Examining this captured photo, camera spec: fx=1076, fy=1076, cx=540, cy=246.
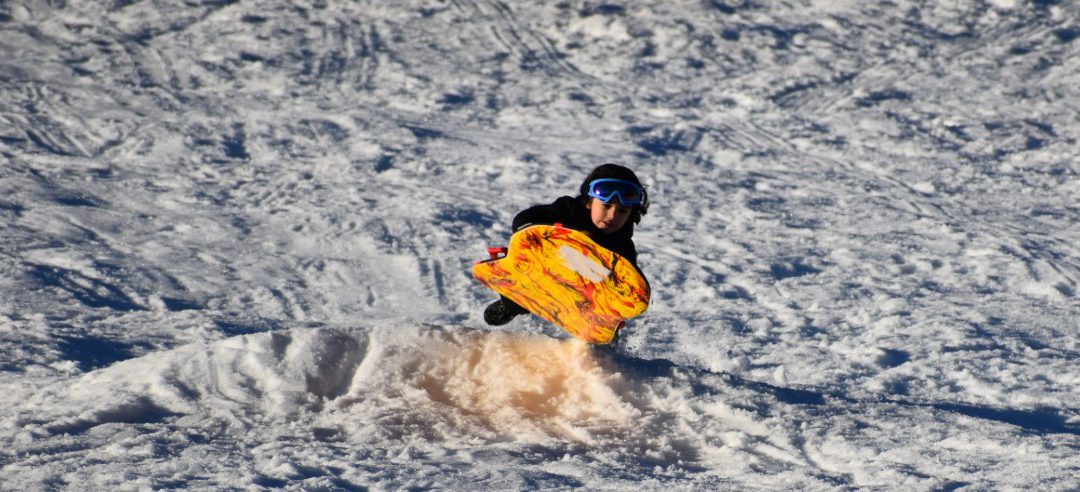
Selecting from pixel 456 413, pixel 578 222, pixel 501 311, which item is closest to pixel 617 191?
pixel 578 222

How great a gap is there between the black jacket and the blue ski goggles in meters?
0.20

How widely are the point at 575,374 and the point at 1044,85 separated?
625 cm

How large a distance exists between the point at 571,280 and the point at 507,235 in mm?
2013

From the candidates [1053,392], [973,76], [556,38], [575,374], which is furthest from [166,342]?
[973,76]

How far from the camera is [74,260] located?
5645 mm

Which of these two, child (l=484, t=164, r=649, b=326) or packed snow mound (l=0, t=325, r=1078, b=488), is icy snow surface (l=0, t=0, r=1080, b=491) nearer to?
packed snow mound (l=0, t=325, r=1078, b=488)

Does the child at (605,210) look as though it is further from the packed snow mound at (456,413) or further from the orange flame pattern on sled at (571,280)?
the packed snow mound at (456,413)

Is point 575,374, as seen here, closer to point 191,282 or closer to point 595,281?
point 595,281

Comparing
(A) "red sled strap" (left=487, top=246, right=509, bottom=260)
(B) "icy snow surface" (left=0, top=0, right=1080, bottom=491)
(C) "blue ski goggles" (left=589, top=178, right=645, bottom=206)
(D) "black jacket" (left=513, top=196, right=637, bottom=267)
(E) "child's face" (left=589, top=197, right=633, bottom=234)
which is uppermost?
(C) "blue ski goggles" (left=589, top=178, right=645, bottom=206)

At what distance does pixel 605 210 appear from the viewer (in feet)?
13.9

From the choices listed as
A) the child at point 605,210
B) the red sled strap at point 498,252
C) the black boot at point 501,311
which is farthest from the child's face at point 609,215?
the black boot at point 501,311

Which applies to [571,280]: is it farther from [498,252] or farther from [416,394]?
[416,394]

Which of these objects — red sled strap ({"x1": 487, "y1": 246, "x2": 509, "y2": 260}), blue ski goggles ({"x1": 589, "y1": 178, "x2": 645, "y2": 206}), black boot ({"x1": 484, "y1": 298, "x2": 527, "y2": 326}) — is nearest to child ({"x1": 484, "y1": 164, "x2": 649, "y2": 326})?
blue ski goggles ({"x1": 589, "y1": 178, "x2": 645, "y2": 206})

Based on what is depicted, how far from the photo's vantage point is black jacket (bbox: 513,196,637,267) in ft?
14.2
